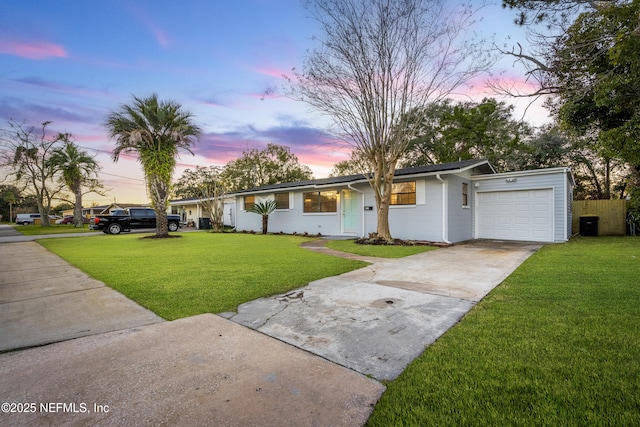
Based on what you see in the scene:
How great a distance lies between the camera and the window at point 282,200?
16.4 meters

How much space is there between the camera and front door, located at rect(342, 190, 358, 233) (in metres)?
13.9

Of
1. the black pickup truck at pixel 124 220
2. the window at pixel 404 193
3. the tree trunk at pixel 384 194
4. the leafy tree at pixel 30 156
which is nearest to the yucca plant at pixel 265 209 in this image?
the window at pixel 404 193

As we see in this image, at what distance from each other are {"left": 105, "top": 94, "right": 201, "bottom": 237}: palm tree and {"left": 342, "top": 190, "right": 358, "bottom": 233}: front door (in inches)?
308

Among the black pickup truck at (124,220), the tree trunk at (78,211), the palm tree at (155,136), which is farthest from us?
the tree trunk at (78,211)

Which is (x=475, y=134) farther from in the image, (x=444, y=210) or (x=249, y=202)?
(x=249, y=202)

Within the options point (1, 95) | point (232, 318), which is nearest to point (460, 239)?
point (232, 318)

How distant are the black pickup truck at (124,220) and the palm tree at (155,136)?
514 centimetres

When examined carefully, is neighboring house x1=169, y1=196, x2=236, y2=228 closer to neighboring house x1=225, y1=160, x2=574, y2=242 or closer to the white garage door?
neighboring house x1=225, y1=160, x2=574, y2=242

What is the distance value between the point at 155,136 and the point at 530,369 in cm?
1568

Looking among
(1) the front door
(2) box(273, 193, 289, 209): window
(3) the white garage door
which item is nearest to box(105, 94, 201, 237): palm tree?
(2) box(273, 193, 289, 209): window

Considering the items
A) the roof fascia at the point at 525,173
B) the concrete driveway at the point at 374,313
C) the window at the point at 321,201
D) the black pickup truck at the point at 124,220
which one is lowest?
the concrete driveway at the point at 374,313

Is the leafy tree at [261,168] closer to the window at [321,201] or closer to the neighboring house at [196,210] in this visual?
the neighboring house at [196,210]

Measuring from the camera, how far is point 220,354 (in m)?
2.39

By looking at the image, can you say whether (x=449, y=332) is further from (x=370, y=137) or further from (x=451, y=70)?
(x=451, y=70)
